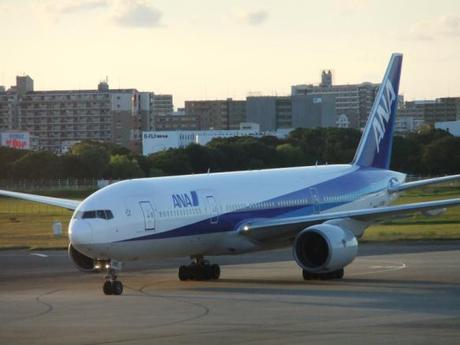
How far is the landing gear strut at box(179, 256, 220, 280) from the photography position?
4291 cm

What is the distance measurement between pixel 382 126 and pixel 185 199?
1300 cm

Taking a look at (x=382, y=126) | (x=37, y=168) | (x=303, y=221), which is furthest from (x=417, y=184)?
(x=37, y=168)

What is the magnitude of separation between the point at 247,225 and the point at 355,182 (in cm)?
724

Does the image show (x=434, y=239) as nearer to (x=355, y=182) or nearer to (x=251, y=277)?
(x=355, y=182)

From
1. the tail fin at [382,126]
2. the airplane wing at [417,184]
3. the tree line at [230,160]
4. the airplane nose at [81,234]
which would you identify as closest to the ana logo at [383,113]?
the tail fin at [382,126]

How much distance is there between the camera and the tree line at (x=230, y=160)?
142 meters

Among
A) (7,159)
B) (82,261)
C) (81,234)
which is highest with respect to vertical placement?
(7,159)

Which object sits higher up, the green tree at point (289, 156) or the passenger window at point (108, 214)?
the green tree at point (289, 156)

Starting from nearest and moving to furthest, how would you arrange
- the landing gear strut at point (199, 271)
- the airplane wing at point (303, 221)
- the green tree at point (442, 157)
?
the airplane wing at point (303, 221)
the landing gear strut at point (199, 271)
the green tree at point (442, 157)

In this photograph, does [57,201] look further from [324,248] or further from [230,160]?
[230,160]

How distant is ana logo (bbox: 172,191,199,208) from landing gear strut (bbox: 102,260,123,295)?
10.4 feet

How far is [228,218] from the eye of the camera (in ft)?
140

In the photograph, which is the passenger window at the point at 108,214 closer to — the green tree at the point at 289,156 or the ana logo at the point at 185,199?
the ana logo at the point at 185,199

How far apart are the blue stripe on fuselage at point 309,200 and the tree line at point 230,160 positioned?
8772 centimetres
